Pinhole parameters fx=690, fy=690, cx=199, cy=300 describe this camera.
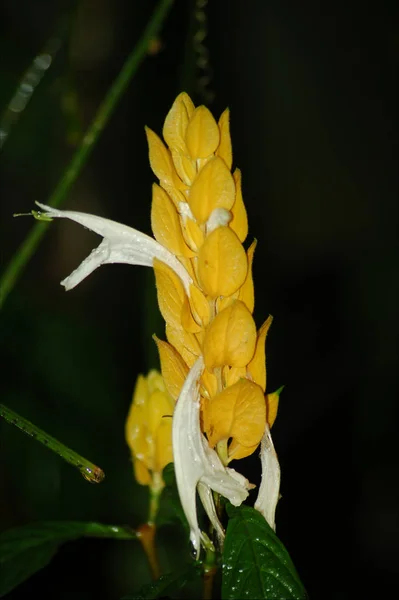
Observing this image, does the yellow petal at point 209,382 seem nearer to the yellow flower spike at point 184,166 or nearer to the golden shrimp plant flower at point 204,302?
the golden shrimp plant flower at point 204,302

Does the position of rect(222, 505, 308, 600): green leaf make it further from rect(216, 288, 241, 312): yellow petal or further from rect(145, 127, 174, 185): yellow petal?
rect(145, 127, 174, 185): yellow petal

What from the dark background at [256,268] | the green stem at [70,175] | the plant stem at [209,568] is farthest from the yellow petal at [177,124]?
the dark background at [256,268]

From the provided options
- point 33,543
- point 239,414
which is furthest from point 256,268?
point 239,414

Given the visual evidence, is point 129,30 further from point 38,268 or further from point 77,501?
point 77,501

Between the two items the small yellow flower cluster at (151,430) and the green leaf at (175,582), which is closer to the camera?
the green leaf at (175,582)

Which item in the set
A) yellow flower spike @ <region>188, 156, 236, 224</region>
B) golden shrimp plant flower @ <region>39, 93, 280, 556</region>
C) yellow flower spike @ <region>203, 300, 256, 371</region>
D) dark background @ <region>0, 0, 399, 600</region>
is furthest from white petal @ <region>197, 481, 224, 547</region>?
dark background @ <region>0, 0, 399, 600</region>

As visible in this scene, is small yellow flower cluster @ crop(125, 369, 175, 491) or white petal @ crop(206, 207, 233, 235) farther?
small yellow flower cluster @ crop(125, 369, 175, 491)

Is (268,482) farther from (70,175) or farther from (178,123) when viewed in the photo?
(70,175)
